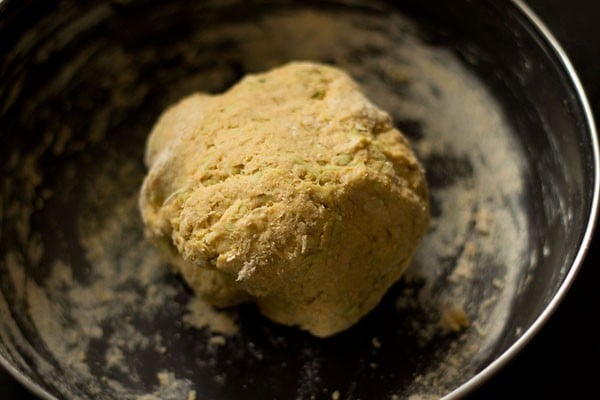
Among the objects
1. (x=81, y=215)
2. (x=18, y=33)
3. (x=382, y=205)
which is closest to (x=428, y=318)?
(x=382, y=205)

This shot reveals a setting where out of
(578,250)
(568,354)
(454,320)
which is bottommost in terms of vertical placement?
(454,320)

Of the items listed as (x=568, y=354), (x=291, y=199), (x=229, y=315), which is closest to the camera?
(x=291, y=199)

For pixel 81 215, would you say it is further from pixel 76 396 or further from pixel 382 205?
pixel 382 205

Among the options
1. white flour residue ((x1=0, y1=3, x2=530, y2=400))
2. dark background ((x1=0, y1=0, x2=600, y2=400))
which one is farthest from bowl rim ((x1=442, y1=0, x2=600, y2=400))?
white flour residue ((x1=0, y1=3, x2=530, y2=400))

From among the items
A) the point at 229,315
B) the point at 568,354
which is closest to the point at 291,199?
the point at 229,315

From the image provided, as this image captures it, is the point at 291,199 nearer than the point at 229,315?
Yes

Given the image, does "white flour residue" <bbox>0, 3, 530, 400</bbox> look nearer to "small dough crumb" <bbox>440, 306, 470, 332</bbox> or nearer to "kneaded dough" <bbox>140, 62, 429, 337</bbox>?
"small dough crumb" <bbox>440, 306, 470, 332</bbox>

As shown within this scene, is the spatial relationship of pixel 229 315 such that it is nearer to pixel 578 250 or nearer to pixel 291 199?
pixel 291 199

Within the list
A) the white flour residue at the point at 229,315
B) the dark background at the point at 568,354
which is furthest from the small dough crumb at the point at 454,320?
the dark background at the point at 568,354
